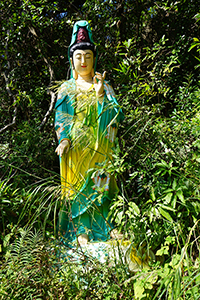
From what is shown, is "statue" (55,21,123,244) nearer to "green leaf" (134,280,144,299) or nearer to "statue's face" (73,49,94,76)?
"statue's face" (73,49,94,76)

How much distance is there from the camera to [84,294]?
61.6 inches

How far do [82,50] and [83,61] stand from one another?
4.1 inches

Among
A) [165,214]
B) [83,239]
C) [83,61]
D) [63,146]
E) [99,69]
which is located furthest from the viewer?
[99,69]

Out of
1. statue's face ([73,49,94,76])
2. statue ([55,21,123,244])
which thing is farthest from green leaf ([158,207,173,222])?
statue's face ([73,49,94,76])

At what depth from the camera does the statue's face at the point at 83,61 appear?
2711 mm

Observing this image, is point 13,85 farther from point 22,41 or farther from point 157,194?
point 157,194

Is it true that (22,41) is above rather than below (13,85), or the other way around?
above

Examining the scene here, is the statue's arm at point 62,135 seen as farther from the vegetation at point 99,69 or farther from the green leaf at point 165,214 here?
the green leaf at point 165,214

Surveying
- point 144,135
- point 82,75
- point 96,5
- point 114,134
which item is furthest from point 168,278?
point 96,5

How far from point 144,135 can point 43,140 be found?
1.81m

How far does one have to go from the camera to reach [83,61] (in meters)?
2.70

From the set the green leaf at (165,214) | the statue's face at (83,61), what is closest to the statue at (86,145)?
the statue's face at (83,61)

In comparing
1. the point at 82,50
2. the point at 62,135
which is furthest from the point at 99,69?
the point at 62,135

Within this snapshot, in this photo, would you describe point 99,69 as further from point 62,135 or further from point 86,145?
point 86,145
